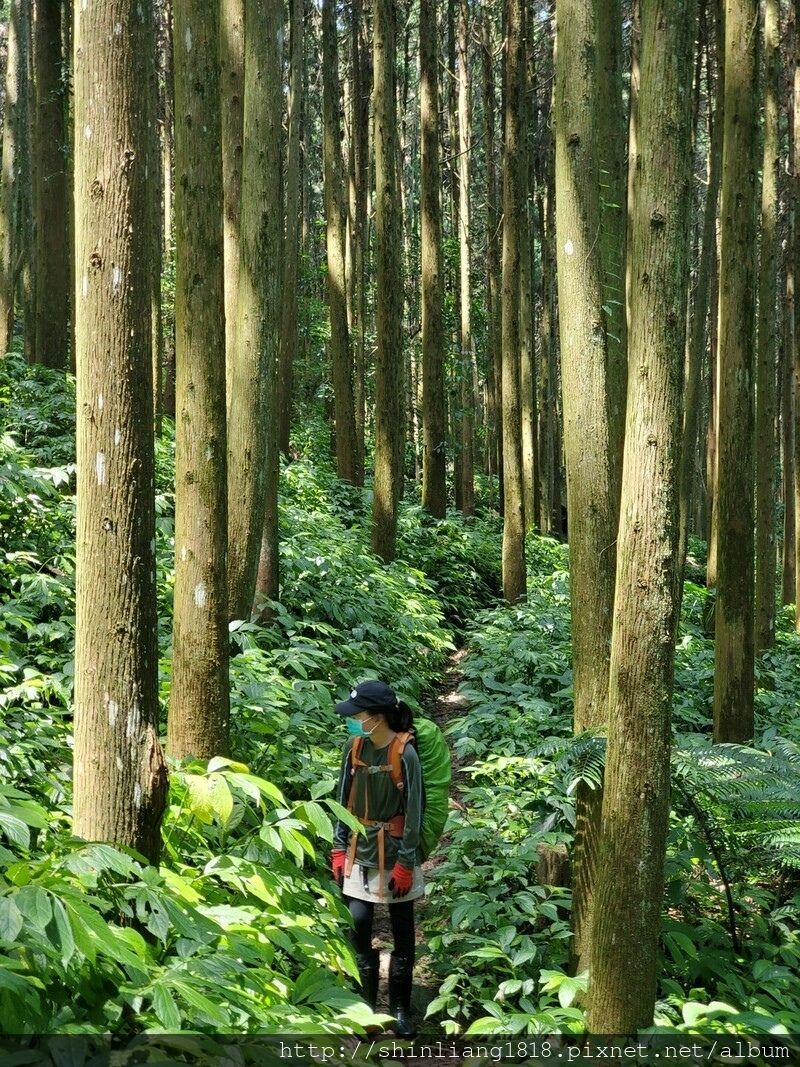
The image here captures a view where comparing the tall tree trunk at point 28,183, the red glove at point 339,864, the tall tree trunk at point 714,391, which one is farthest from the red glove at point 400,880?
the tall tree trunk at point 28,183

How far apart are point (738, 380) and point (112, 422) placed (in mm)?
6184

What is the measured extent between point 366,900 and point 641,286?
3136mm

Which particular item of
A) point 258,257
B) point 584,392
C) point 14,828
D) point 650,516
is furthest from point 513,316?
point 14,828

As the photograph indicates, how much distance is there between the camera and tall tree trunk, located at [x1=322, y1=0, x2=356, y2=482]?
15.4 m

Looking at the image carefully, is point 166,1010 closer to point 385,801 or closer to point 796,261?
point 385,801

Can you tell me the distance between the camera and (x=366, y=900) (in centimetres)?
448

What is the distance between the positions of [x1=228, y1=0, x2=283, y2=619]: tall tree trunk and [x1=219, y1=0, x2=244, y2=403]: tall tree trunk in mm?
95

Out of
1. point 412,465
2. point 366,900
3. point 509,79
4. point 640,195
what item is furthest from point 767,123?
point 412,465

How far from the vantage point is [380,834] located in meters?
4.48

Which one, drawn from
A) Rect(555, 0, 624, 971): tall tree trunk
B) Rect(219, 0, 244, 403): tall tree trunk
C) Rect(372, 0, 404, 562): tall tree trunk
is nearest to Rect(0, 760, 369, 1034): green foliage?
Rect(555, 0, 624, 971): tall tree trunk

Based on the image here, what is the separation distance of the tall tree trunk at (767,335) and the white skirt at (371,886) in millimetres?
7457

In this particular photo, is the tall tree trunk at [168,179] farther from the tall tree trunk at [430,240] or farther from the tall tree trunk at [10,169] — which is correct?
the tall tree trunk at [430,240]

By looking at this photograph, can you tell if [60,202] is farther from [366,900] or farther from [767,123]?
[366,900]

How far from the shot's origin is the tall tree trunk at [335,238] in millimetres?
15352
